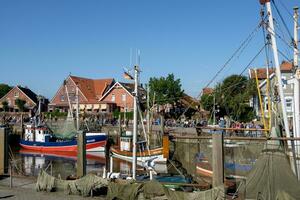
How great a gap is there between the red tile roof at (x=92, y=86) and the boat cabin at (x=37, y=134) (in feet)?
96.1

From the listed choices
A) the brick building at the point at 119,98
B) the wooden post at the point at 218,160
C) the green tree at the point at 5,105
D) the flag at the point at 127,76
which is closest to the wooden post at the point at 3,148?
the flag at the point at 127,76

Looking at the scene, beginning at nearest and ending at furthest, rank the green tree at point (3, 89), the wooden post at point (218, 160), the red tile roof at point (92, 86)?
the wooden post at point (218, 160)
the red tile roof at point (92, 86)
the green tree at point (3, 89)

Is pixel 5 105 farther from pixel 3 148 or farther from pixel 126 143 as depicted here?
pixel 3 148

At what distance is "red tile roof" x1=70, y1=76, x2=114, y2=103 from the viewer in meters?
81.2

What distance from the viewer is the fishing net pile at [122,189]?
12.7 m

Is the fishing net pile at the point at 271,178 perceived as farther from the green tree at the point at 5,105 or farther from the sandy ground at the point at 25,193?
the green tree at the point at 5,105

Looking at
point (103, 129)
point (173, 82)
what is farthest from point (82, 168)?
point (173, 82)

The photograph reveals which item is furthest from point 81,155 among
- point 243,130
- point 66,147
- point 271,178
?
point 66,147

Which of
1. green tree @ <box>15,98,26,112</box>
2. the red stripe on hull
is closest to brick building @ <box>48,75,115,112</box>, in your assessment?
green tree @ <box>15,98,26,112</box>

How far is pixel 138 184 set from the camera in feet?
46.4

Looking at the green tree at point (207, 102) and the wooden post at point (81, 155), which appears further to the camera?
the green tree at point (207, 102)

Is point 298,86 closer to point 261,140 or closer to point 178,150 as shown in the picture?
point 261,140

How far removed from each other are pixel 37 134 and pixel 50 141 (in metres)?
2.16

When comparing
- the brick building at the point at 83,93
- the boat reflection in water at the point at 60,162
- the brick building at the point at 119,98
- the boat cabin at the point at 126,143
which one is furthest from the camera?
the brick building at the point at 83,93
